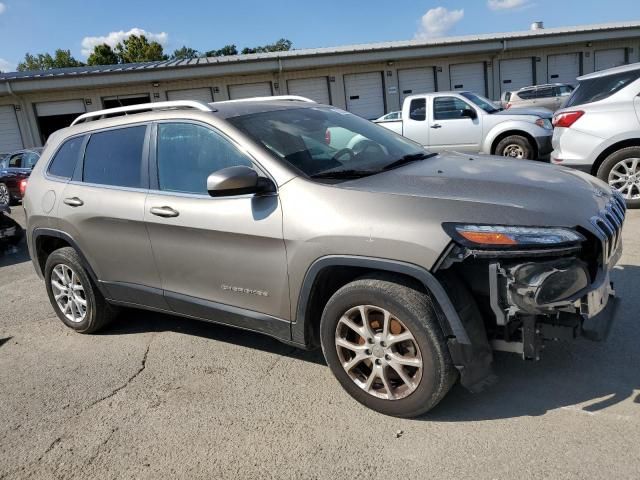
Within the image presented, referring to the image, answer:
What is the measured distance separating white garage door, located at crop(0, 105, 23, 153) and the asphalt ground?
23.6 m

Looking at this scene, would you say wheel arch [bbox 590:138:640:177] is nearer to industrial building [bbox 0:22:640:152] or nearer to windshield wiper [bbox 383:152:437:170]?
windshield wiper [bbox 383:152:437:170]

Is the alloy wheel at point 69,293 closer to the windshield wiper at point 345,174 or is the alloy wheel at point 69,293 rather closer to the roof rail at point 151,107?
the roof rail at point 151,107

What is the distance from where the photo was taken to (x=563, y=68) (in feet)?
91.2

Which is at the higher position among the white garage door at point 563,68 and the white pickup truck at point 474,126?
the white garage door at point 563,68

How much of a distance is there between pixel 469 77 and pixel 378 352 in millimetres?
26954

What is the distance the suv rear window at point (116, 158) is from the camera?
386cm

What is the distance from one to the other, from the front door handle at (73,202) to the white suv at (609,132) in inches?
228

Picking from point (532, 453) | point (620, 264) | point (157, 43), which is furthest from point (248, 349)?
point (157, 43)

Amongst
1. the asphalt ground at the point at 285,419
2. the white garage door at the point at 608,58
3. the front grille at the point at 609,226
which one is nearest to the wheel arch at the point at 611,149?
the asphalt ground at the point at 285,419

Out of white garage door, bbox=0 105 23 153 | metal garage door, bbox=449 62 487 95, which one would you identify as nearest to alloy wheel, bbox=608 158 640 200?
metal garage door, bbox=449 62 487 95

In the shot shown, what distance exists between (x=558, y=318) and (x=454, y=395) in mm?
774

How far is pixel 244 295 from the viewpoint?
10.9 feet

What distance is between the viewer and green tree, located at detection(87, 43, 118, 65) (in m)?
59.4

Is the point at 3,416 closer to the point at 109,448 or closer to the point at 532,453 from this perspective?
the point at 109,448
